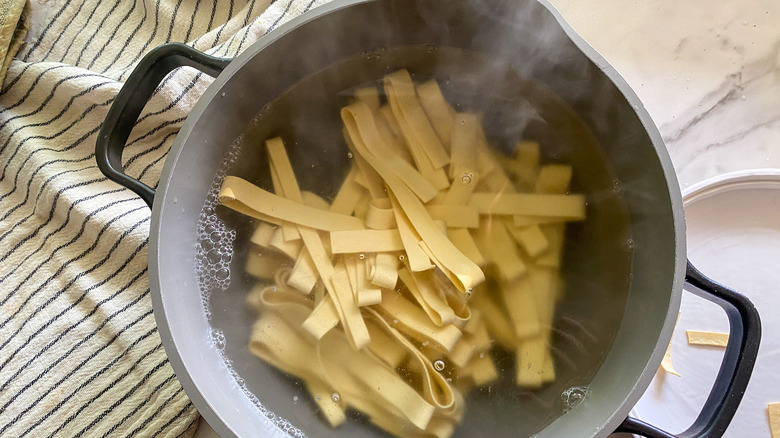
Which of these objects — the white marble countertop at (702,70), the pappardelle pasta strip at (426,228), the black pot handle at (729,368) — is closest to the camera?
the black pot handle at (729,368)

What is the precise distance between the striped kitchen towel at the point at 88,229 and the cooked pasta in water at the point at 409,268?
0.14 metres

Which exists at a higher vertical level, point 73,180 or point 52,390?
point 73,180

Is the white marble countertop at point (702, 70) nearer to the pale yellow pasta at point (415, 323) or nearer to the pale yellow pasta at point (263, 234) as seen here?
the pale yellow pasta at point (415, 323)

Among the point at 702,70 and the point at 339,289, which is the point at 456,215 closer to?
the point at 339,289

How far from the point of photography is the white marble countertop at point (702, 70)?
28.2 inches

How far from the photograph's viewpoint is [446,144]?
2.15 ft

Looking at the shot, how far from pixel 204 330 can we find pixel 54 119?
362mm

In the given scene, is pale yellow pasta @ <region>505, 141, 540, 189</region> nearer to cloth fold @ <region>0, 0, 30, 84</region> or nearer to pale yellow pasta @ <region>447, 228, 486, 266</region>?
pale yellow pasta @ <region>447, 228, 486, 266</region>

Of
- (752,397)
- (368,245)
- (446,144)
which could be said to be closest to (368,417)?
(368,245)

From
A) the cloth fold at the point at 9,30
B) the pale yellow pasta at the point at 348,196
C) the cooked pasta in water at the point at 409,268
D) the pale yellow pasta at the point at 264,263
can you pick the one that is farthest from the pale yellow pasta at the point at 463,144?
the cloth fold at the point at 9,30

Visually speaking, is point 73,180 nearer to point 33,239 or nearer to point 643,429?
point 33,239

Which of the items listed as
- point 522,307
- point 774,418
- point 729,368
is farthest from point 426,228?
point 774,418

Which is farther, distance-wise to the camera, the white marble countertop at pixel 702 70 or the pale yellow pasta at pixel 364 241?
the white marble countertop at pixel 702 70

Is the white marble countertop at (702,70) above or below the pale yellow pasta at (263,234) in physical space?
above
